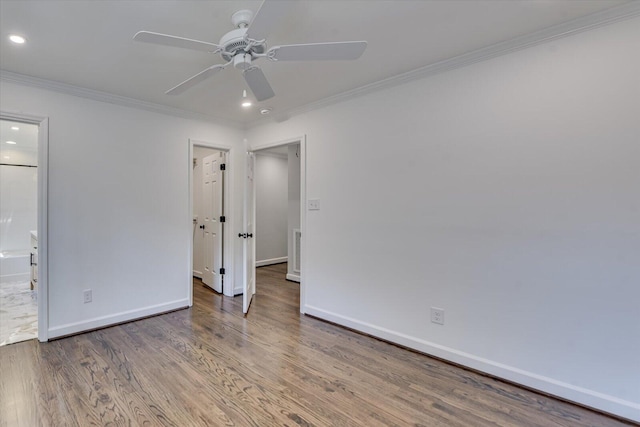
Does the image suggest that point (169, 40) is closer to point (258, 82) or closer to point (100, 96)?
point (258, 82)

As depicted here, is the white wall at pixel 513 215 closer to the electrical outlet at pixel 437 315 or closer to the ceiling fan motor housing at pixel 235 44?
the electrical outlet at pixel 437 315

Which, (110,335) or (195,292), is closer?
(110,335)

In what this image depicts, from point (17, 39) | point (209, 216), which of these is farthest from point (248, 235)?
point (17, 39)

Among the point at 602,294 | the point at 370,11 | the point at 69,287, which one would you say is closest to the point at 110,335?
the point at 69,287

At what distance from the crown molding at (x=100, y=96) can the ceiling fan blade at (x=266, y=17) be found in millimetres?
2401

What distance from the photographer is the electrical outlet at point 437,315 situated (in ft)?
8.26

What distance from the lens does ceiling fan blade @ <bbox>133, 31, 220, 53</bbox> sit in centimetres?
150

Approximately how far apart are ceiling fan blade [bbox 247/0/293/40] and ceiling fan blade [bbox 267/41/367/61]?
0.13 metres

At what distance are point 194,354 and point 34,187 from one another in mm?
5287

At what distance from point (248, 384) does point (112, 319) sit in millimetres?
1987

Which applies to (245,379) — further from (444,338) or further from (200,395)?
(444,338)

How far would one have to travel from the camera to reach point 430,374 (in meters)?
2.29

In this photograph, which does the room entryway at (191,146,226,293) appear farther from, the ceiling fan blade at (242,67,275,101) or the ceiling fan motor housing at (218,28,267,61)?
the ceiling fan motor housing at (218,28,267,61)

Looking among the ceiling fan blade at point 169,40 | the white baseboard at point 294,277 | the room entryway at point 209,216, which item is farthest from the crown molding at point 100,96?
the white baseboard at point 294,277
